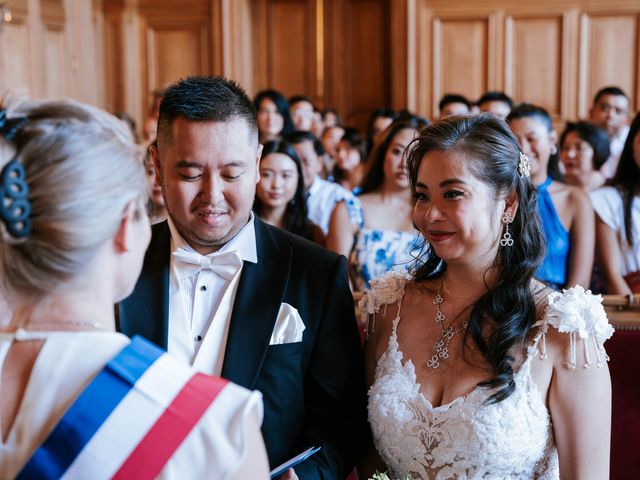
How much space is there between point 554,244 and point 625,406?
1706 mm

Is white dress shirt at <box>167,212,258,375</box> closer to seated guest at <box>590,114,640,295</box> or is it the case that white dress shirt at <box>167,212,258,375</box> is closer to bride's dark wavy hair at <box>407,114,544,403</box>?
bride's dark wavy hair at <box>407,114,544,403</box>

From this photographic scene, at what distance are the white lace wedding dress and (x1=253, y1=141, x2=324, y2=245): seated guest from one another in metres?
2.51

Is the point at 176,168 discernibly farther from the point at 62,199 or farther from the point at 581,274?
the point at 581,274

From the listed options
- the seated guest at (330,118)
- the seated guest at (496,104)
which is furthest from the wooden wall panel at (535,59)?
the seated guest at (496,104)

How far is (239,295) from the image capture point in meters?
2.05

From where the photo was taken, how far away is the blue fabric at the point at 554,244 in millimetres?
4094

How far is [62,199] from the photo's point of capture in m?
1.13

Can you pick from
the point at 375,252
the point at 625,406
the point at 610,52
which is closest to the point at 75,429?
the point at 625,406

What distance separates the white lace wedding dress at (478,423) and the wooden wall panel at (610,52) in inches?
316

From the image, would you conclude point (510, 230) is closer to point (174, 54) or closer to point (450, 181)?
point (450, 181)

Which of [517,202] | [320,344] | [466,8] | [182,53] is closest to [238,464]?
[320,344]

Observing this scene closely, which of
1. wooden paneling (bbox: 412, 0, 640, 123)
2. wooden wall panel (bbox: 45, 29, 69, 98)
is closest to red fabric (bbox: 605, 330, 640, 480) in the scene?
wooden paneling (bbox: 412, 0, 640, 123)

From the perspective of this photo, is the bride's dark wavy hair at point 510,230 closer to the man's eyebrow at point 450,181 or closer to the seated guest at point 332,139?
the man's eyebrow at point 450,181

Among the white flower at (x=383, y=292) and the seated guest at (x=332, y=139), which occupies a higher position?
the seated guest at (x=332, y=139)
